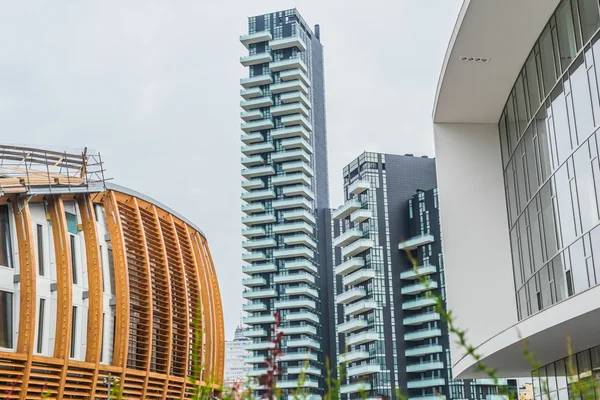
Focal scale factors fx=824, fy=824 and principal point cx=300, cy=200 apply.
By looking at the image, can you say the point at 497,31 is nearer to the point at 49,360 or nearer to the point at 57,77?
the point at 49,360

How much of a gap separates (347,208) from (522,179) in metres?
69.4

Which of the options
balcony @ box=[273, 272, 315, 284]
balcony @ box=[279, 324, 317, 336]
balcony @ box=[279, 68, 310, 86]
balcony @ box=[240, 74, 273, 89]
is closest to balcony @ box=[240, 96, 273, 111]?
balcony @ box=[240, 74, 273, 89]

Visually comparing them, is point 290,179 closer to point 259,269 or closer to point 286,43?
point 259,269

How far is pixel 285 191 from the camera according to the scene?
102188mm

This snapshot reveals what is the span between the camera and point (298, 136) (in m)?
106

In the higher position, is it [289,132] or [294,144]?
[289,132]

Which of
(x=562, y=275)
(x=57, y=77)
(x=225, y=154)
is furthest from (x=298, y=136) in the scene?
(x=562, y=275)

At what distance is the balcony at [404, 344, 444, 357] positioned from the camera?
81562 mm

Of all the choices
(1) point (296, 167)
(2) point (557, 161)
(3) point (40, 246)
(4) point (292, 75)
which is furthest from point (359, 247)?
(2) point (557, 161)

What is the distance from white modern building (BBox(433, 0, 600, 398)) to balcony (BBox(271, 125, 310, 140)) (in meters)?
80.7

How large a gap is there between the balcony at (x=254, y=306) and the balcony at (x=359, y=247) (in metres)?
15.1

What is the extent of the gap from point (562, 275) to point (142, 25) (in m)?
184

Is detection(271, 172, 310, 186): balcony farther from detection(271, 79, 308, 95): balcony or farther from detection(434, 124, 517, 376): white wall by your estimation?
detection(434, 124, 517, 376): white wall

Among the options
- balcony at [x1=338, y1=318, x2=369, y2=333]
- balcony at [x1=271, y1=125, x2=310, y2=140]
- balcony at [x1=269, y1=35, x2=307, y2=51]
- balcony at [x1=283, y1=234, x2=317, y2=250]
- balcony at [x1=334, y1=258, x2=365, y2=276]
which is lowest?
balcony at [x1=338, y1=318, x2=369, y2=333]
